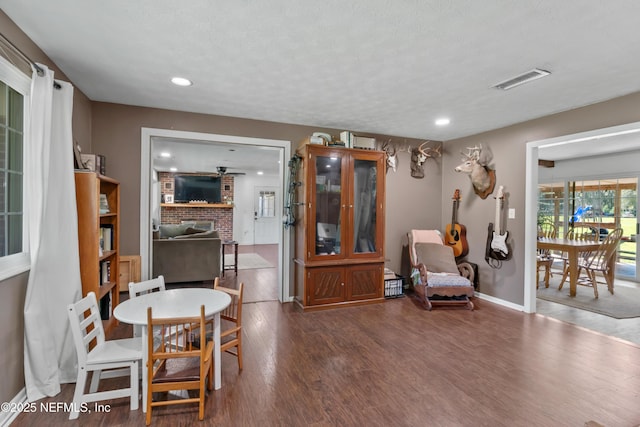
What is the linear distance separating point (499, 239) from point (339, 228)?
2120 mm

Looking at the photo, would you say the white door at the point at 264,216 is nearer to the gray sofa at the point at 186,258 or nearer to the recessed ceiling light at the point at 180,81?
the gray sofa at the point at 186,258

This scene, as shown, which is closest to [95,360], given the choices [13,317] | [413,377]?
[13,317]

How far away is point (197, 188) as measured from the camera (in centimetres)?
963

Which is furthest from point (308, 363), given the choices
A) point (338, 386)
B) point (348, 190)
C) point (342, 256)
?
point (348, 190)

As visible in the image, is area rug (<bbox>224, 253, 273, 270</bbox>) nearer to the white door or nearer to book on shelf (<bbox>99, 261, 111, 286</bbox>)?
the white door

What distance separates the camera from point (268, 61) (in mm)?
2469

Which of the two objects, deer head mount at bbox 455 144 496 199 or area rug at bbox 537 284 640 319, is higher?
deer head mount at bbox 455 144 496 199

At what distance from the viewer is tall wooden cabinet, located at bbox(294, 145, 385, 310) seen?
3.99m

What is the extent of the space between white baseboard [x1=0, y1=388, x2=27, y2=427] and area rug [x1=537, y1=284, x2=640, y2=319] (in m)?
5.79

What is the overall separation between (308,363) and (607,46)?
3.19 metres

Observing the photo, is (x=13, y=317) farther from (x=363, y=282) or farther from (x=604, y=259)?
(x=604, y=259)

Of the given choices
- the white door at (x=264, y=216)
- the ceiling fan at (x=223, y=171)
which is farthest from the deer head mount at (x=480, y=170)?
the white door at (x=264, y=216)

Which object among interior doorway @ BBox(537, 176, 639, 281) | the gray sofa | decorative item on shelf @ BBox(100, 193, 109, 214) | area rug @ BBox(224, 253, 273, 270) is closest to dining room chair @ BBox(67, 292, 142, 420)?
decorative item on shelf @ BBox(100, 193, 109, 214)

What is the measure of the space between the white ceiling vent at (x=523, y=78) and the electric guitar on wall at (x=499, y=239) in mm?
1730
